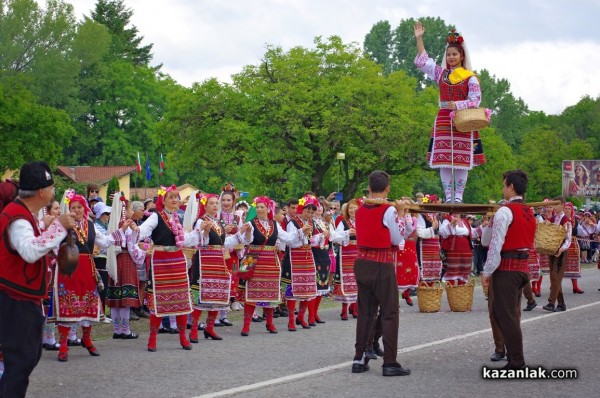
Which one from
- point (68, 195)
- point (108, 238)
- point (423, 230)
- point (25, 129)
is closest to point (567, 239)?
point (423, 230)

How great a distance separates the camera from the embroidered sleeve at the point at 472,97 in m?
10.9

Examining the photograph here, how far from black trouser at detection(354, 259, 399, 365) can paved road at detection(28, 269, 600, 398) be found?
380mm

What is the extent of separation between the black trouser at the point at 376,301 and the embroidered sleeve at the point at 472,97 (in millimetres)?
2261

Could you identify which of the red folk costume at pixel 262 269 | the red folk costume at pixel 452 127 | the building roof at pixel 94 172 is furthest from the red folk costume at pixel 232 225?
the building roof at pixel 94 172

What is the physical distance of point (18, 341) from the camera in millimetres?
6645

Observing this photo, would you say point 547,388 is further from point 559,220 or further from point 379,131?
point 379,131

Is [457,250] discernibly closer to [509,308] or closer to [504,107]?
[509,308]

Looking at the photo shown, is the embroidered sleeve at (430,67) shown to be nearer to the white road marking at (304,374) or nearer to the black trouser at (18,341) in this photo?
the white road marking at (304,374)

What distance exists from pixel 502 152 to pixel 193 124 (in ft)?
59.2

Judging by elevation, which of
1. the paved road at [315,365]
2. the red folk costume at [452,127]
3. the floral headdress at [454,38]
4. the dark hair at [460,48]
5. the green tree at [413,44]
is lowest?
the paved road at [315,365]

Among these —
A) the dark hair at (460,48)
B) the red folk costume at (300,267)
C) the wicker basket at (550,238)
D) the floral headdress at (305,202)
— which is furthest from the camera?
the wicker basket at (550,238)

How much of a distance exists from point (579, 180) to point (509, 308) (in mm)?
61236

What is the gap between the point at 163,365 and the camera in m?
10.3

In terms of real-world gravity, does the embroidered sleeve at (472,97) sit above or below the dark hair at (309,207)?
above
